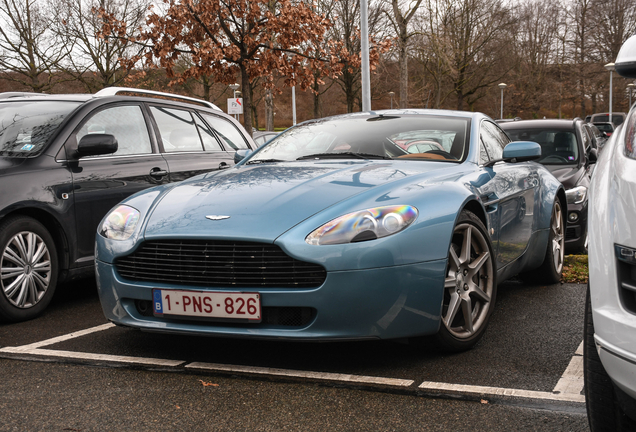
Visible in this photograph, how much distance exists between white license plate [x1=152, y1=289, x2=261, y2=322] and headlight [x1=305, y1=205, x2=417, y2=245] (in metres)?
0.40

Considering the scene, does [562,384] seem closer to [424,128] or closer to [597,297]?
[597,297]

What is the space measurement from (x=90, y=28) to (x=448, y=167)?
3141 cm

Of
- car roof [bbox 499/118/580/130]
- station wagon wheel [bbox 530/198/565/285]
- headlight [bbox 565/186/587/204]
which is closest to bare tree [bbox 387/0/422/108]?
car roof [bbox 499/118/580/130]

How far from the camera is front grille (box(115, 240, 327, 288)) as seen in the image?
10.1ft

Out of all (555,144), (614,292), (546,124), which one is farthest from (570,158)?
(614,292)

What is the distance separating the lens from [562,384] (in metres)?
3.04

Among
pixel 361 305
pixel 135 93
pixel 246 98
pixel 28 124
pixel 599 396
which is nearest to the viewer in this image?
pixel 599 396

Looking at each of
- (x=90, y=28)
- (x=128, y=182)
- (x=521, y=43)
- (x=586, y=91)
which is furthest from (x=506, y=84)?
(x=128, y=182)

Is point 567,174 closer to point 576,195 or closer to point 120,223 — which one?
point 576,195

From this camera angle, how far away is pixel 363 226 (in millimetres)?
3135

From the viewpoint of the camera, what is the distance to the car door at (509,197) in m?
4.27

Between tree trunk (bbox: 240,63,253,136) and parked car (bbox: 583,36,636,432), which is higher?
tree trunk (bbox: 240,63,253,136)

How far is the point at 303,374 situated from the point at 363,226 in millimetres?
757

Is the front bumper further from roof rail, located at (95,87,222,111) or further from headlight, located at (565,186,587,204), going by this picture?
headlight, located at (565,186,587,204)
